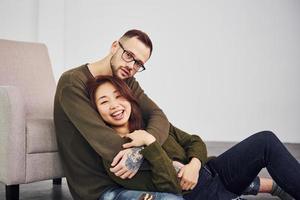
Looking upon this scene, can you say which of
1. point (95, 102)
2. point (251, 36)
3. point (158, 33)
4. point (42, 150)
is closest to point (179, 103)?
point (158, 33)

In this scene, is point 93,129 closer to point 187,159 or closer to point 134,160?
point 134,160

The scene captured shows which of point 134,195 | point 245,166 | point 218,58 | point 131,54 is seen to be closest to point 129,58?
point 131,54

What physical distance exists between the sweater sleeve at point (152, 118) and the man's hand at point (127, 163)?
169mm

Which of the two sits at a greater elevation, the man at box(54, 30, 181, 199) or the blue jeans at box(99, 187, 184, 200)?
the man at box(54, 30, 181, 199)

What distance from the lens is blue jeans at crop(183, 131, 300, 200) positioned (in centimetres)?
145

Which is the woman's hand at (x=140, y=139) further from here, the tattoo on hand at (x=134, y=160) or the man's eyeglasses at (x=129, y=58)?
the man's eyeglasses at (x=129, y=58)

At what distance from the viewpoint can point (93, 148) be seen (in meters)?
1.38

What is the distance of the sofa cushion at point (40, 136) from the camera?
1.84m

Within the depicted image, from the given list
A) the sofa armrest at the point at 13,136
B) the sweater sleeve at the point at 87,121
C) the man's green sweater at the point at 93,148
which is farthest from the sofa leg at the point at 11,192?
the sweater sleeve at the point at 87,121

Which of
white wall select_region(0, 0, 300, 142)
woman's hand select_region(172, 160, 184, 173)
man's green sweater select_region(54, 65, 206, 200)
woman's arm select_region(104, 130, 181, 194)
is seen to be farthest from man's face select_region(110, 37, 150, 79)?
white wall select_region(0, 0, 300, 142)

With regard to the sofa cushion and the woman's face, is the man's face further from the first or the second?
the sofa cushion

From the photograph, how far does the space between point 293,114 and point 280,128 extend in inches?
9.7

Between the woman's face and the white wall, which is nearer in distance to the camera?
the woman's face

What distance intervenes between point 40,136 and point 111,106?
0.60 m
